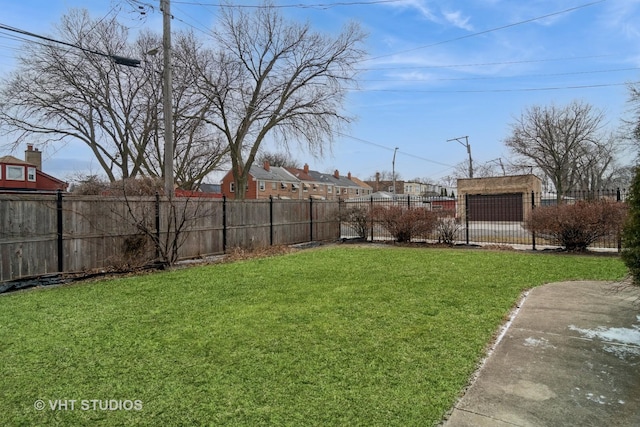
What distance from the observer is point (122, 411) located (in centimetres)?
251

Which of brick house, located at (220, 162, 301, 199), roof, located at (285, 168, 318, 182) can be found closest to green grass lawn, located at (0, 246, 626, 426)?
brick house, located at (220, 162, 301, 199)

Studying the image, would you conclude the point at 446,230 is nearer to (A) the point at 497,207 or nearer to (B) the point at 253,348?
(B) the point at 253,348

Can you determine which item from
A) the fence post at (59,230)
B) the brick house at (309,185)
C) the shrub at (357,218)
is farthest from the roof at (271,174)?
the fence post at (59,230)

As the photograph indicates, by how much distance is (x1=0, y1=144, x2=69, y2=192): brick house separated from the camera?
30297mm

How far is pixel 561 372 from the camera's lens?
3.06m

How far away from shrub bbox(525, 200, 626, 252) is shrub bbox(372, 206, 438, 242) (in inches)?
129

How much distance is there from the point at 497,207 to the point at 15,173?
124 ft

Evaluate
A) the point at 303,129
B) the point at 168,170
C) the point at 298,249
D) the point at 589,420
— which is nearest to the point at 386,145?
the point at 303,129

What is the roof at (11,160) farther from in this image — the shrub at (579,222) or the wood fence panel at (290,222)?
the shrub at (579,222)

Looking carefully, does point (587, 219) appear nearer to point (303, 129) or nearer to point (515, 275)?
point (515, 275)

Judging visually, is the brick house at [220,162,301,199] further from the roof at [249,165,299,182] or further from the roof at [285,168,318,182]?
the roof at [285,168,318,182]

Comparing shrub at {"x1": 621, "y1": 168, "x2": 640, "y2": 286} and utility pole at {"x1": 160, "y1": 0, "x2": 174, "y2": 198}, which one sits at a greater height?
utility pole at {"x1": 160, "y1": 0, "x2": 174, "y2": 198}

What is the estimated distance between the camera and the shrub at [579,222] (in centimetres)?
990

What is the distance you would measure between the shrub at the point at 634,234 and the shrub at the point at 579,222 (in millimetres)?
7325
